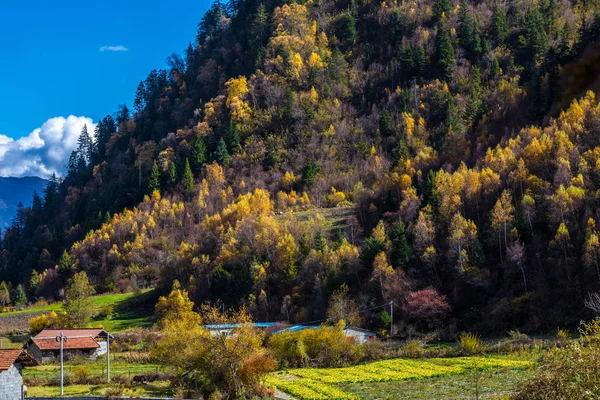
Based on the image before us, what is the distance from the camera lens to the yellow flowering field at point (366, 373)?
129 feet

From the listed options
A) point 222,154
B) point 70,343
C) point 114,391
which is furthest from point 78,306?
point 114,391

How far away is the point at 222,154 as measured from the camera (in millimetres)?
114375

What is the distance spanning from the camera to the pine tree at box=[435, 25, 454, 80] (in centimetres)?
11250

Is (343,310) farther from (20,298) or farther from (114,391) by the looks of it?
(20,298)

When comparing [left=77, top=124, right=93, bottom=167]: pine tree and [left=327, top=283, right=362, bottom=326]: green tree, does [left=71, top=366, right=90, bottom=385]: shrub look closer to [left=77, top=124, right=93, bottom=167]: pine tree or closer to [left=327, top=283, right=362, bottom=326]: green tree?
[left=327, top=283, right=362, bottom=326]: green tree

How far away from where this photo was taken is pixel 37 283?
112312mm

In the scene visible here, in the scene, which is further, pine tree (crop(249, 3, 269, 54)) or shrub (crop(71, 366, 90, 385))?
pine tree (crop(249, 3, 269, 54))

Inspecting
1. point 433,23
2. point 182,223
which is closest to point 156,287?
point 182,223

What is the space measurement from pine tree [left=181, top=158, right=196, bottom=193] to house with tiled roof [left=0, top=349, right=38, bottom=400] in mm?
80984

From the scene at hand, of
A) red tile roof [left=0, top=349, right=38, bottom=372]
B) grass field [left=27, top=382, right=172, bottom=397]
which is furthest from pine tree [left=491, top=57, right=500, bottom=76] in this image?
red tile roof [left=0, top=349, right=38, bottom=372]

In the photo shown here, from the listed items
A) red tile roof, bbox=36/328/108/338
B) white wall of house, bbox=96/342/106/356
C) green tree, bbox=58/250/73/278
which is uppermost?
green tree, bbox=58/250/73/278

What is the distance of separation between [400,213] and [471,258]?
1554cm

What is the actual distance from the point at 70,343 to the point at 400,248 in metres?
36.8

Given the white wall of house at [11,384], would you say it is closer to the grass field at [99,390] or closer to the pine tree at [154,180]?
the grass field at [99,390]
